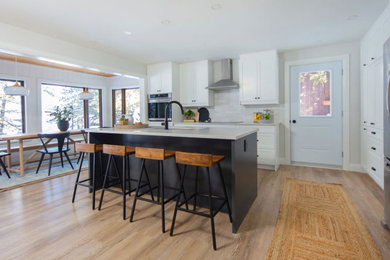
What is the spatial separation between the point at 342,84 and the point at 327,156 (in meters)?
1.43

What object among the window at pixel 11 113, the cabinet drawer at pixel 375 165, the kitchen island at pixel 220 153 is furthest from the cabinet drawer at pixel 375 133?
the window at pixel 11 113

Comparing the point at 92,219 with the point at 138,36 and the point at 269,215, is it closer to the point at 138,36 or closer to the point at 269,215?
the point at 269,215

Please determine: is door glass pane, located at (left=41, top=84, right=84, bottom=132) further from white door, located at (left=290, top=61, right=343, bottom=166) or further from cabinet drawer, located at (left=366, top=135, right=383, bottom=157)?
cabinet drawer, located at (left=366, top=135, right=383, bottom=157)

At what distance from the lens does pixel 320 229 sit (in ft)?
6.90

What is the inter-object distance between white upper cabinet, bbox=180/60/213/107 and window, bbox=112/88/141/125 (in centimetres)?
203

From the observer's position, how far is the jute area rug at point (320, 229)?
5.75ft

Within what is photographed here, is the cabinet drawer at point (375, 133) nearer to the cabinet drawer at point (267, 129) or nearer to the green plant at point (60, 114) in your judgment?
the cabinet drawer at point (267, 129)

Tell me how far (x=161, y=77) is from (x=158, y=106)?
2.43 ft

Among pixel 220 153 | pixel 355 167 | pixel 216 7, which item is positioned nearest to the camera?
Answer: pixel 220 153

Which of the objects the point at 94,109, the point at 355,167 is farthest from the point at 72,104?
the point at 355,167

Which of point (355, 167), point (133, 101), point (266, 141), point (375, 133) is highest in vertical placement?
point (133, 101)

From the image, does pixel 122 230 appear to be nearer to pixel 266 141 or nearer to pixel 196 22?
pixel 196 22

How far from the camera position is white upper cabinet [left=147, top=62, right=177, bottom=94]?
5414 mm

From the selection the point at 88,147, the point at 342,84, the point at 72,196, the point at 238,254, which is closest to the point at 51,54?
the point at 88,147
